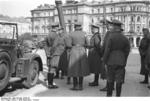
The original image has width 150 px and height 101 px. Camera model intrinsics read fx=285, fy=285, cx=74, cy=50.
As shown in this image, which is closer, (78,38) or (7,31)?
(7,31)

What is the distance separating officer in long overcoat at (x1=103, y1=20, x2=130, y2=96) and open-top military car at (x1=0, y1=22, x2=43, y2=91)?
2.16 m

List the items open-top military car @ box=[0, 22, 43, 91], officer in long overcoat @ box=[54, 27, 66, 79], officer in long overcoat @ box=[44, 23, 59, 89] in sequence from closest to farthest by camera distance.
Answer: open-top military car @ box=[0, 22, 43, 91]
officer in long overcoat @ box=[44, 23, 59, 89]
officer in long overcoat @ box=[54, 27, 66, 79]

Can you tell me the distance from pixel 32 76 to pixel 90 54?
66.8 inches

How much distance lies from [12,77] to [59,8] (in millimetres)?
3455

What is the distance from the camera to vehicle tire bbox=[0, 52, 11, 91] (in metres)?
6.12

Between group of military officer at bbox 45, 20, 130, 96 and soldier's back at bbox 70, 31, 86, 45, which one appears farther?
soldier's back at bbox 70, 31, 86, 45

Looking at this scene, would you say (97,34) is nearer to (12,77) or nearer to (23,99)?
(12,77)

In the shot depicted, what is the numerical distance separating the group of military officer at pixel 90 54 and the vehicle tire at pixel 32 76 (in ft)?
1.37

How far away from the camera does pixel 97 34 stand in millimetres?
7762

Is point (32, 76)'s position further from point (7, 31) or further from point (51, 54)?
point (7, 31)

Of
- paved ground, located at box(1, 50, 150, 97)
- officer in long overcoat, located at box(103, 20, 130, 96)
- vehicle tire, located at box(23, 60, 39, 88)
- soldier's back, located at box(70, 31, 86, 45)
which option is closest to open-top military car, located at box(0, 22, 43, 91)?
vehicle tire, located at box(23, 60, 39, 88)

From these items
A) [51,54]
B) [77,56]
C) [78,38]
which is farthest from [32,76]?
[78,38]

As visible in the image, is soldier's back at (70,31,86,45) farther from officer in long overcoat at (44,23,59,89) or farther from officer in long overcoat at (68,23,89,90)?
officer in long overcoat at (44,23,59,89)

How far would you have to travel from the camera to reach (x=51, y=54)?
7.64 meters
